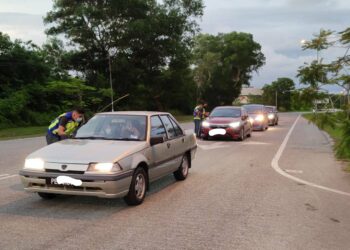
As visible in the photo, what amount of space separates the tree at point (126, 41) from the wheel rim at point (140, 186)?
3928cm

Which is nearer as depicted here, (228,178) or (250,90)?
(228,178)

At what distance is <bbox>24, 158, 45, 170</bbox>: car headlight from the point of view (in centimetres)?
654

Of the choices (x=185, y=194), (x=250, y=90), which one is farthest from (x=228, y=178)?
(x=250, y=90)

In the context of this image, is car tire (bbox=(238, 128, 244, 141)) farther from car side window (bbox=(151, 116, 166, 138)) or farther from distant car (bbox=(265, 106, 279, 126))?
distant car (bbox=(265, 106, 279, 126))

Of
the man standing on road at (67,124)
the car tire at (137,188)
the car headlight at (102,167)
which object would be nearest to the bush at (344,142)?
the car tire at (137,188)

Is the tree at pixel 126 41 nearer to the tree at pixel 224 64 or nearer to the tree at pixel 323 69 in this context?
the tree at pixel 224 64

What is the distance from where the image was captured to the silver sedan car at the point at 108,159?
20.8ft

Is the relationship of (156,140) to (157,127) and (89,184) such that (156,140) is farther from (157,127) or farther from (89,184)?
(89,184)

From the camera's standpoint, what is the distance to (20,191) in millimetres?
7938

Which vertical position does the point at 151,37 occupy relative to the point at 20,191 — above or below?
above

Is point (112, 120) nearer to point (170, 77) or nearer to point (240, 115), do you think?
point (240, 115)

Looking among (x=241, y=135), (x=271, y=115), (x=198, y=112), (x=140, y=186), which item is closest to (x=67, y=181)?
(x=140, y=186)

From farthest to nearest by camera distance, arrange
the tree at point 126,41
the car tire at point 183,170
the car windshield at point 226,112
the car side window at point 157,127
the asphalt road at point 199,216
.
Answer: the tree at point 126,41 → the car windshield at point 226,112 → the car tire at point 183,170 → the car side window at point 157,127 → the asphalt road at point 199,216

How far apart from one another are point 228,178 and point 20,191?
160 inches
